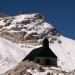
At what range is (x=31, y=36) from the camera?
162875 mm

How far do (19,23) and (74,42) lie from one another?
85.4ft

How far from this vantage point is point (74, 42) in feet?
537

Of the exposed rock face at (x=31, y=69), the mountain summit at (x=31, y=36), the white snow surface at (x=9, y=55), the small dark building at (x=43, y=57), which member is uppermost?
the mountain summit at (x=31, y=36)

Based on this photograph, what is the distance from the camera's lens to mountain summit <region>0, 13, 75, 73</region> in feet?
440

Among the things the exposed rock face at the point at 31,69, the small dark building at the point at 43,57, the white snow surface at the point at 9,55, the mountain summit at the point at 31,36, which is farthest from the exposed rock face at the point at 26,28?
the exposed rock face at the point at 31,69

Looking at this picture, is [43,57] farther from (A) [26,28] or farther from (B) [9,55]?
(A) [26,28]

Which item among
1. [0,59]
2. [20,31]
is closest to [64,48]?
[20,31]

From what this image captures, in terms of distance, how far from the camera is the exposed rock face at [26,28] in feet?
533

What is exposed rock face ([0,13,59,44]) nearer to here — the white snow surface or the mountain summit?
the mountain summit

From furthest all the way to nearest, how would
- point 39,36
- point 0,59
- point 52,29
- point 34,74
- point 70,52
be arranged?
point 52,29 → point 39,36 → point 70,52 → point 0,59 → point 34,74

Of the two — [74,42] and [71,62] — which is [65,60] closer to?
[71,62]

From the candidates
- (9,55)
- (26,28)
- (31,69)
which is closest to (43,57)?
(31,69)

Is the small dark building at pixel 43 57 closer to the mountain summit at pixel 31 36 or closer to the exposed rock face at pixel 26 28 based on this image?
the mountain summit at pixel 31 36

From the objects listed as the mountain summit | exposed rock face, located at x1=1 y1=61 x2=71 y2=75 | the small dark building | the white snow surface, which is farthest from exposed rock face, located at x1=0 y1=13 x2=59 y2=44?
exposed rock face, located at x1=1 y1=61 x2=71 y2=75
